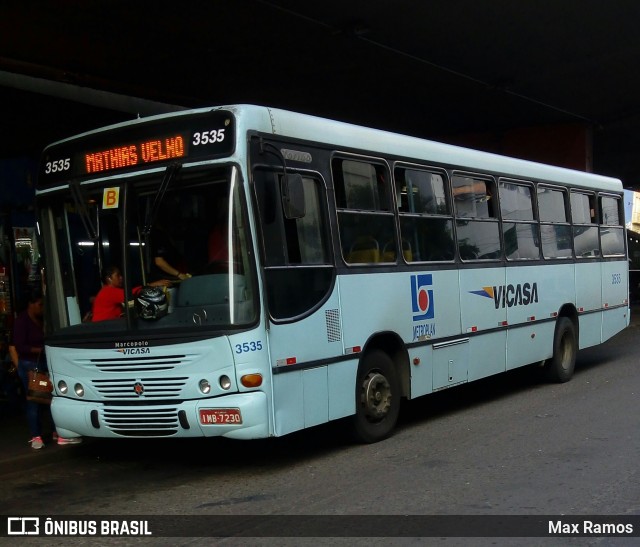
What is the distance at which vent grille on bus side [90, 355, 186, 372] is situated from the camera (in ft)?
24.1

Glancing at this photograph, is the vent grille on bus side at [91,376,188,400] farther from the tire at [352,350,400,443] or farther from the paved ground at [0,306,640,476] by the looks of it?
the tire at [352,350,400,443]

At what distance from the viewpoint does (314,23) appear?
13820 mm

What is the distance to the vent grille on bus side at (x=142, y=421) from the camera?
7355mm

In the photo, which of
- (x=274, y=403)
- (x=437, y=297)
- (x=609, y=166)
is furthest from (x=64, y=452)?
(x=609, y=166)

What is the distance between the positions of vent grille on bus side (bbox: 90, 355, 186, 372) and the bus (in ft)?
0.05

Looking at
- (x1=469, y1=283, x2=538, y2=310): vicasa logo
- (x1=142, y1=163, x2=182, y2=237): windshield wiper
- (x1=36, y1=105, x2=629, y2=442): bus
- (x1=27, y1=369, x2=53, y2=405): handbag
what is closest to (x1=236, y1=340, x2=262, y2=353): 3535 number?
(x1=36, y1=105, x2=629, y2=442): bus

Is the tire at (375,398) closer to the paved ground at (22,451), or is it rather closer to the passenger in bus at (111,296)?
the passenger in bus at (111,296)

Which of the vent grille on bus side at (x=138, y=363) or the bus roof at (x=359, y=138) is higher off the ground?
the bus roof at (x=359, y=138)

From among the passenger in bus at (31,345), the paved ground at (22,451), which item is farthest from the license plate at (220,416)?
the passenger in bus at (31,345)

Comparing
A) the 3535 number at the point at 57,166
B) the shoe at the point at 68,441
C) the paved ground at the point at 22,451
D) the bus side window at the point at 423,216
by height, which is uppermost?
the 3535 number at the point at 57,166

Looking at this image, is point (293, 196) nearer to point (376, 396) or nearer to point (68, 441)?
point (376, 396)

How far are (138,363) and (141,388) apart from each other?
0.74 ft

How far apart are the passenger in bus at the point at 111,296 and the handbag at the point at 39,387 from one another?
1.10 metres

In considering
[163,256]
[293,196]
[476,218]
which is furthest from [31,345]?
[476,218]
